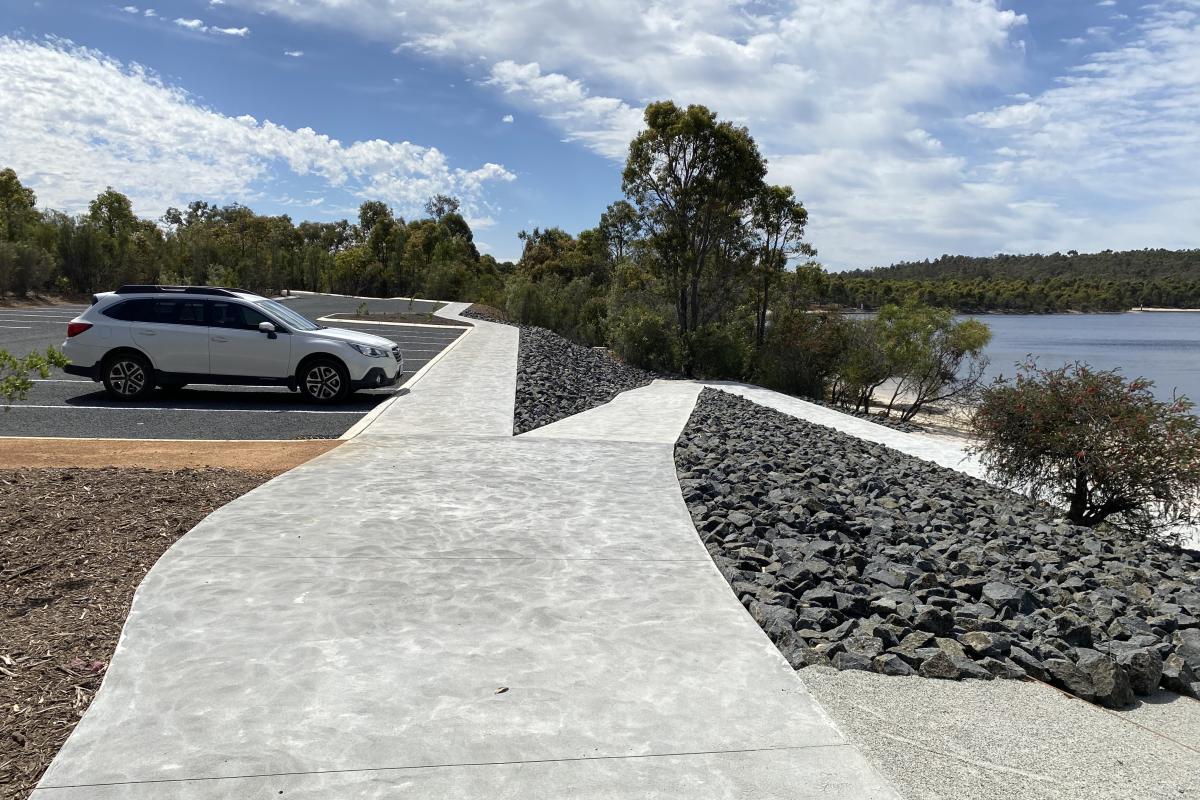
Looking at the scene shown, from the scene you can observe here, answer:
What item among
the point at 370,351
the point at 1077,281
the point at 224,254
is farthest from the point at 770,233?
the point at 1077,281

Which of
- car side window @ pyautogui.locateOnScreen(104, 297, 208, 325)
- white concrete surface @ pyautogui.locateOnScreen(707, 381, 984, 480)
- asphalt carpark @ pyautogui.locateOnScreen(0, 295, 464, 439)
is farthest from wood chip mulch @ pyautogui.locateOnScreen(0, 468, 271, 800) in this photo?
white concrete surface @ pyautogui.locateOnScreen(707, 381, 984, 480)

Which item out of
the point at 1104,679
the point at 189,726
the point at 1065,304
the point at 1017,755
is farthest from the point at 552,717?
the point at 1065,304

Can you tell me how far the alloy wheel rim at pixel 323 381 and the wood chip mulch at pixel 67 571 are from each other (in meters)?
4.92

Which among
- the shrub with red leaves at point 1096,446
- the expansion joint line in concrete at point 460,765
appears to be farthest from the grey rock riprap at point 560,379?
the expansion joint line in concrete at point 460,765

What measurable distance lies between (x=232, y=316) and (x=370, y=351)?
2140 mm

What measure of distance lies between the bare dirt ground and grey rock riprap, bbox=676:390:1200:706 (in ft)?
14.4

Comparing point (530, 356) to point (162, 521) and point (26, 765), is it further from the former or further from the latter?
point (26, 765)

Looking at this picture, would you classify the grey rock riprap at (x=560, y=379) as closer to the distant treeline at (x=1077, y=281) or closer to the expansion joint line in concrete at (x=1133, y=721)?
the expansion joint line in concrete at (x=1133, y=721)

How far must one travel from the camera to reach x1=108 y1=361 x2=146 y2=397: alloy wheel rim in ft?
40.4

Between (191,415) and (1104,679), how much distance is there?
36.9 ft

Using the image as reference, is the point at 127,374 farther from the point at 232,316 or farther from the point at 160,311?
the point at 232,316

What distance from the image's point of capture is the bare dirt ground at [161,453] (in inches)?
324

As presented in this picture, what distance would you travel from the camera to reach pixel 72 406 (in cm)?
1184

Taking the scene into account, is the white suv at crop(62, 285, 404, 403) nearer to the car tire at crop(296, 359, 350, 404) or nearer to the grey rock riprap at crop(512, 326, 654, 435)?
the car tire at crop(296, 359, 350, 404)
